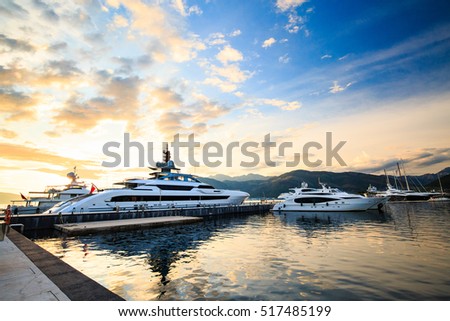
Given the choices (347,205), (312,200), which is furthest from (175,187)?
(347,205)

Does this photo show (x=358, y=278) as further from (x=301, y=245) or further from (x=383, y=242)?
(x=383, y=242)

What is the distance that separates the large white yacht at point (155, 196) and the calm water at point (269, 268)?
1316 cm

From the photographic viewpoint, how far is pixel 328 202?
4062 cm

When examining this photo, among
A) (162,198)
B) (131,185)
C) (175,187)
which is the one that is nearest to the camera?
(131,185)

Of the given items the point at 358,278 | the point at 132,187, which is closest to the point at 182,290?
the point at 358,278

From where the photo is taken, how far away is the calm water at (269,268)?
682cm

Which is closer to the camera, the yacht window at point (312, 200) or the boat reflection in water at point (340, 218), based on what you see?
the boat reflection in water at point (340, 218)

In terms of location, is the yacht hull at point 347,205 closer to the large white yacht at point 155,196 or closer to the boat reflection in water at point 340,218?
the boat reflection in water at point 340,218

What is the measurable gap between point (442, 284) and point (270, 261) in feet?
19.6

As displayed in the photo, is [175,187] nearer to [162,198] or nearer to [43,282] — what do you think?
[162,198]

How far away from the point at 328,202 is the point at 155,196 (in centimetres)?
3089

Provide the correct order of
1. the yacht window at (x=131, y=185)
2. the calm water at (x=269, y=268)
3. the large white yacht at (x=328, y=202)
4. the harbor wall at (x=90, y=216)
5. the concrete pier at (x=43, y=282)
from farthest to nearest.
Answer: the large white yacht at (x=328, y=202) → the yacht window at (x=131, y=185) → the harbor wall at (x=90, y=216) → the calm water at (x=269, y=268) → the concrete pier at (x=43, y=282)

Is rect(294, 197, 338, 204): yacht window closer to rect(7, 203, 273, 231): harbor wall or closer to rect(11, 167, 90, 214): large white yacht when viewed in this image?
rect(7, 203, 273, 231): harbor wall

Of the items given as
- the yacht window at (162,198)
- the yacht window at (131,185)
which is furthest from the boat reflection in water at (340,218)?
the yacht window at (131,185)
